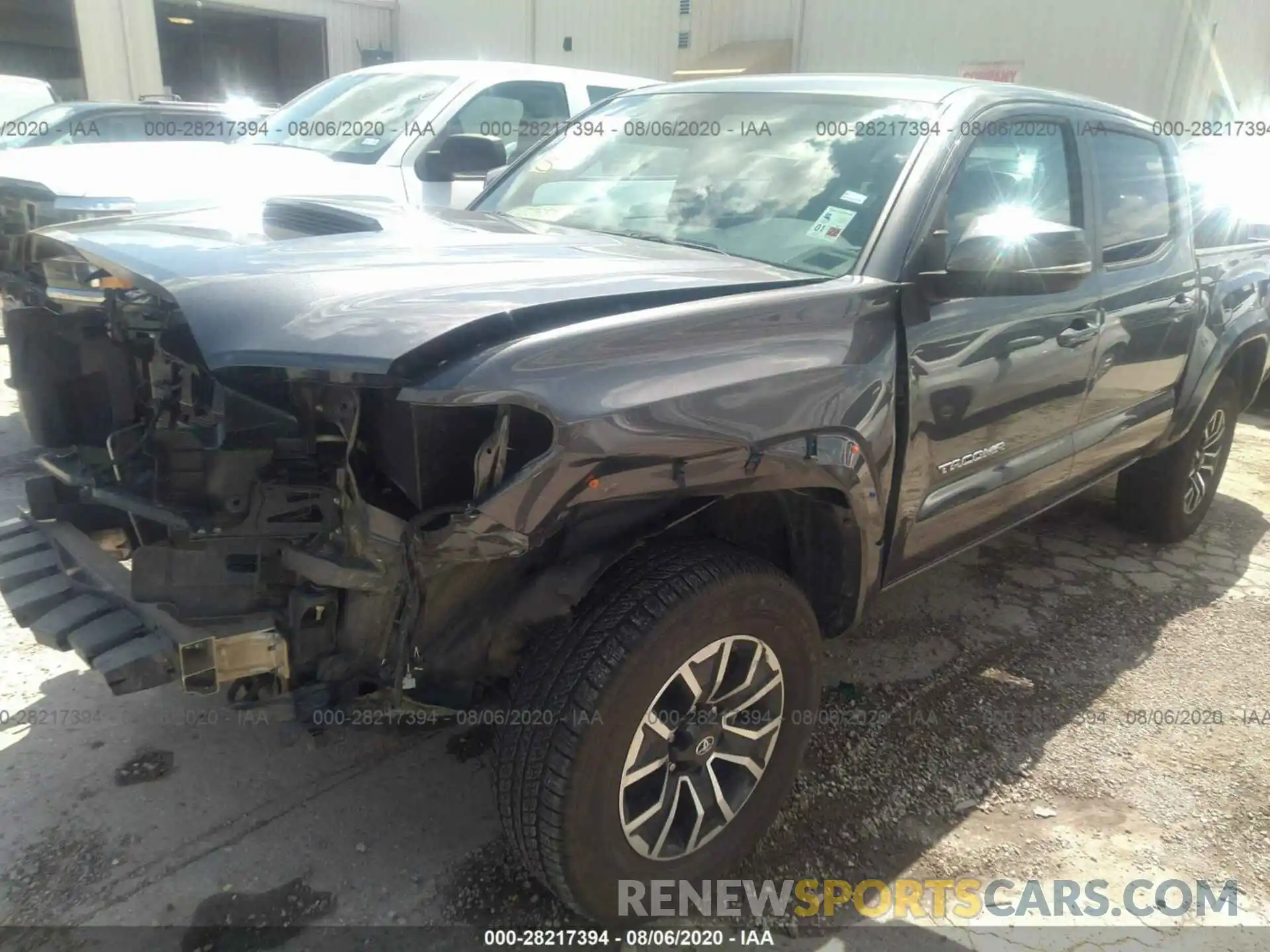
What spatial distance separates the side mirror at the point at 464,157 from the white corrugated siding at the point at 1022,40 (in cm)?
1095

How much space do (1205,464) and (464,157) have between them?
370 cm

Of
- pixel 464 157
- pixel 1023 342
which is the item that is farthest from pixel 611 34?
pixel 1023 342

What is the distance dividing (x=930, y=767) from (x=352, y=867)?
1.66 m

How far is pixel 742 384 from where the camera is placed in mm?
2000

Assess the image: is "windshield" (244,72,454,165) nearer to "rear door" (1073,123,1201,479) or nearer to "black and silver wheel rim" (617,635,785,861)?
"rear door" (1073,123,1201,479)

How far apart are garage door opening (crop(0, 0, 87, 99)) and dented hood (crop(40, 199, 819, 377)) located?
1921 cm

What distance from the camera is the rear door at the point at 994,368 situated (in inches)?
98.4

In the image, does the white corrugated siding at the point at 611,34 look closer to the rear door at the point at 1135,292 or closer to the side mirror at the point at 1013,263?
the rear door at the point at 1135,292

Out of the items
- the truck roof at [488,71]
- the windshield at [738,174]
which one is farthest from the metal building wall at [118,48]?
the windshield at [738,174]

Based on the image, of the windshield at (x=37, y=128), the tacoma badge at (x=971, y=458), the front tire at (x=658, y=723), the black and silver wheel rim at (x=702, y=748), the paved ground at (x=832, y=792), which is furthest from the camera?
the windshield at (x=37, y=128)

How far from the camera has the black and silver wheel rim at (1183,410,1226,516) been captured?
4.41m

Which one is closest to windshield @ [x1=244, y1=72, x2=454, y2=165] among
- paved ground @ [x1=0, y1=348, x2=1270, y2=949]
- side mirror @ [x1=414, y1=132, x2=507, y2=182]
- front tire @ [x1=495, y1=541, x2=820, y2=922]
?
side mirror @ [x1=414, y1=132, x2=507, y2=182]

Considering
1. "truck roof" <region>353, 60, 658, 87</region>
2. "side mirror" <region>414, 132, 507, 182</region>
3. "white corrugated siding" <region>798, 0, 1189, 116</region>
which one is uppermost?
"white corrugated siding" <region>798, 0, 1189, 116</region>

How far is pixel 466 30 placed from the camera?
63.6 feet
